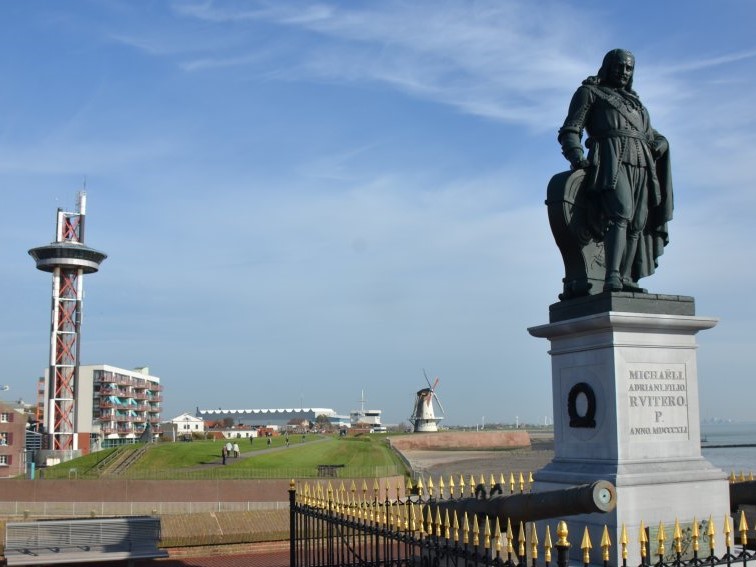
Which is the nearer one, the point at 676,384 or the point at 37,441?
the point at 676,384

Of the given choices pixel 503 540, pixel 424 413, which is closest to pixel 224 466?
pixel 503 540

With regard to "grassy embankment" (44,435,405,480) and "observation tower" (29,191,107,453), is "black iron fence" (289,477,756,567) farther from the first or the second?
"observation tower" (29,191,107,453)

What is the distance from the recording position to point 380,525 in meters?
9.08

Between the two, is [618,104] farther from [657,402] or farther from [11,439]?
[11,439]

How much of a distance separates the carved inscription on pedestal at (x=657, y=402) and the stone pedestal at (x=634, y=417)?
1 cm

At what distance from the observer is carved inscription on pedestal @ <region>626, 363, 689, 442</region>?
8.25 meters

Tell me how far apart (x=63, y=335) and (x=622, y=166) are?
6170 cm

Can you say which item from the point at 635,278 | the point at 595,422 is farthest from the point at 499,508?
the point at 635,278

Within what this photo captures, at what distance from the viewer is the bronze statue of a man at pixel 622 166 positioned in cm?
905

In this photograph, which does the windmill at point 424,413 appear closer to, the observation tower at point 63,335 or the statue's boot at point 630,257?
the observation tower at point 63,335

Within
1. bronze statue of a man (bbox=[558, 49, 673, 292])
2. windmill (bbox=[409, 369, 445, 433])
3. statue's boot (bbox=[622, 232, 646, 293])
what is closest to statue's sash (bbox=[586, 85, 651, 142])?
bronze statue of a man (bbox=[558, 49, 673, 292])

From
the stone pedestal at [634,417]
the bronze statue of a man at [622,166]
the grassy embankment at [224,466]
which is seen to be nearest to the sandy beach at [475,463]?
the grassy embankment at [224,466]

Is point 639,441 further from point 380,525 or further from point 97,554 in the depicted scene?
point 97,554

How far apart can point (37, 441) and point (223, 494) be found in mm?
58306
